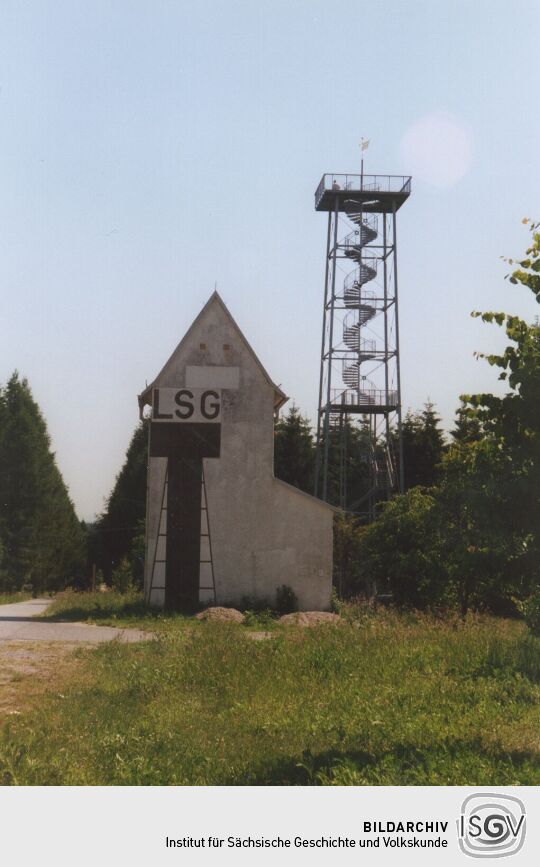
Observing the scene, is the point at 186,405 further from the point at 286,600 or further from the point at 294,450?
the point at 294,450

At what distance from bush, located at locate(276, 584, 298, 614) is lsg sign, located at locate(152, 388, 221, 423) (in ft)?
18.4

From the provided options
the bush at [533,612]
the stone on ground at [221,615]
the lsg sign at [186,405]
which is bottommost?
the stone on ground at [221,615]

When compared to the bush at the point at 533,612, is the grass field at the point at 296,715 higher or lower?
lower

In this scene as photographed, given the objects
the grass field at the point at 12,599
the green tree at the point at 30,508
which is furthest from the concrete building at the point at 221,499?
the green tree at the point at 30,508

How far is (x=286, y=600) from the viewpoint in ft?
81.7

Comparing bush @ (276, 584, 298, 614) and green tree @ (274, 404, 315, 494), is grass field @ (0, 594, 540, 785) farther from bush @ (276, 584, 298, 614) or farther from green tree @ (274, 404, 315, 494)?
green tree @ (274, 404, 315, 494)

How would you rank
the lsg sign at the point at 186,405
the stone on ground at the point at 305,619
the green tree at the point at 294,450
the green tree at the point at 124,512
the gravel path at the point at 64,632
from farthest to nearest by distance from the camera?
1. the green tree at the point at 124,512
2. the green tree at the point at 294,450
3. the lsg sign at the point at 186,405
4. the stone on ground at the point at 305,619
5. the gravel path at the point at 64,632

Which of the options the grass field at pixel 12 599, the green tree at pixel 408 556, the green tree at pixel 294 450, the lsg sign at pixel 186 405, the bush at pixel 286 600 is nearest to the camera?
the green tree at pixel 408 556

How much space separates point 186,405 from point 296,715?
1761 centimetres

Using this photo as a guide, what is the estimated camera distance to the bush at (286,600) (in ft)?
81.6

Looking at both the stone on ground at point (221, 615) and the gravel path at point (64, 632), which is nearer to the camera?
the gravel path at point (64, 632)

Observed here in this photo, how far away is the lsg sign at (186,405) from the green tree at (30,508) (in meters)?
28.1

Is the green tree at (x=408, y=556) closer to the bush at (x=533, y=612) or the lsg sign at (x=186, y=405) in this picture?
the lsg sign at (x=186, y=405)
